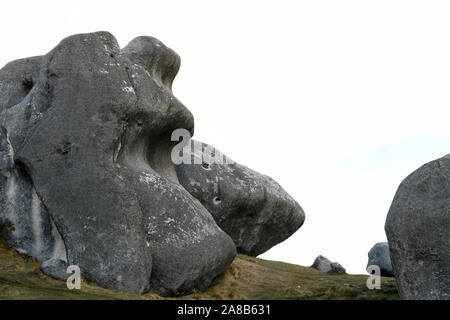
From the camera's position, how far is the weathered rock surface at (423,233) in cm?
1030

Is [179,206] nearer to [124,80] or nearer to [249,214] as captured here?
[124,80]

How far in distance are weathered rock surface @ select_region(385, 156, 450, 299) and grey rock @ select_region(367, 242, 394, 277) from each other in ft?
28.8

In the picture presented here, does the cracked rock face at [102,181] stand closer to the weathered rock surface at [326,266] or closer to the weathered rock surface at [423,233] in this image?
the weathered rock surface at [423,233]

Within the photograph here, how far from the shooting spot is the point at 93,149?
1302 centimetres

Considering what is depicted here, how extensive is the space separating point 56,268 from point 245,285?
16.8 ft

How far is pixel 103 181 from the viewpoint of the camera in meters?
12.8

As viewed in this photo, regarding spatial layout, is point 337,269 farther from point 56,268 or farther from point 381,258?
point 56,268

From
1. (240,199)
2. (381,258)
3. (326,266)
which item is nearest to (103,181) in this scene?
(240,199)

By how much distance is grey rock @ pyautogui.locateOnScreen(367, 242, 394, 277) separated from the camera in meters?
19.2

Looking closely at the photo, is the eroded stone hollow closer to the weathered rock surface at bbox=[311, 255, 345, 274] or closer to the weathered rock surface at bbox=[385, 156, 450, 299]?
the weathered rock surface at bbox=[385, 156, 450, 299]

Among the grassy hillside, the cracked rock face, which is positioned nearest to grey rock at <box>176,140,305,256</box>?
the grassy hillside
